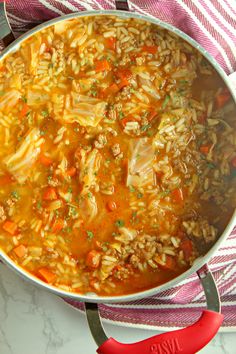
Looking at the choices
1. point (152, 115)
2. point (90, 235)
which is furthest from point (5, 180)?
point (152, 115)

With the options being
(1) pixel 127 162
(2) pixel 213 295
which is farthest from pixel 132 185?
(2) pixel 213 295

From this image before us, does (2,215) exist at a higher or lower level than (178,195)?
higher

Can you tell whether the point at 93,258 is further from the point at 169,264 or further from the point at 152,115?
the point at 152,115

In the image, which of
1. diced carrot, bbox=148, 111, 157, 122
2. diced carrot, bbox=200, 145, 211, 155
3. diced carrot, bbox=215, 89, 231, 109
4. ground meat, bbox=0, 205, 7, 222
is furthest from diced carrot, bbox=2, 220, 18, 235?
diced carrot, bbox=215, 89, 231, 109

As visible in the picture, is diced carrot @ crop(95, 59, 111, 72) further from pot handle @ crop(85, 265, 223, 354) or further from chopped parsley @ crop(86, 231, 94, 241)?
pot handle @ crop(85, 265, 223, 354)

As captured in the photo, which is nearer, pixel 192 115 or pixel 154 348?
pixel 154 348

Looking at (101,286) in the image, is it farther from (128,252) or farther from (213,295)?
(213,295)
